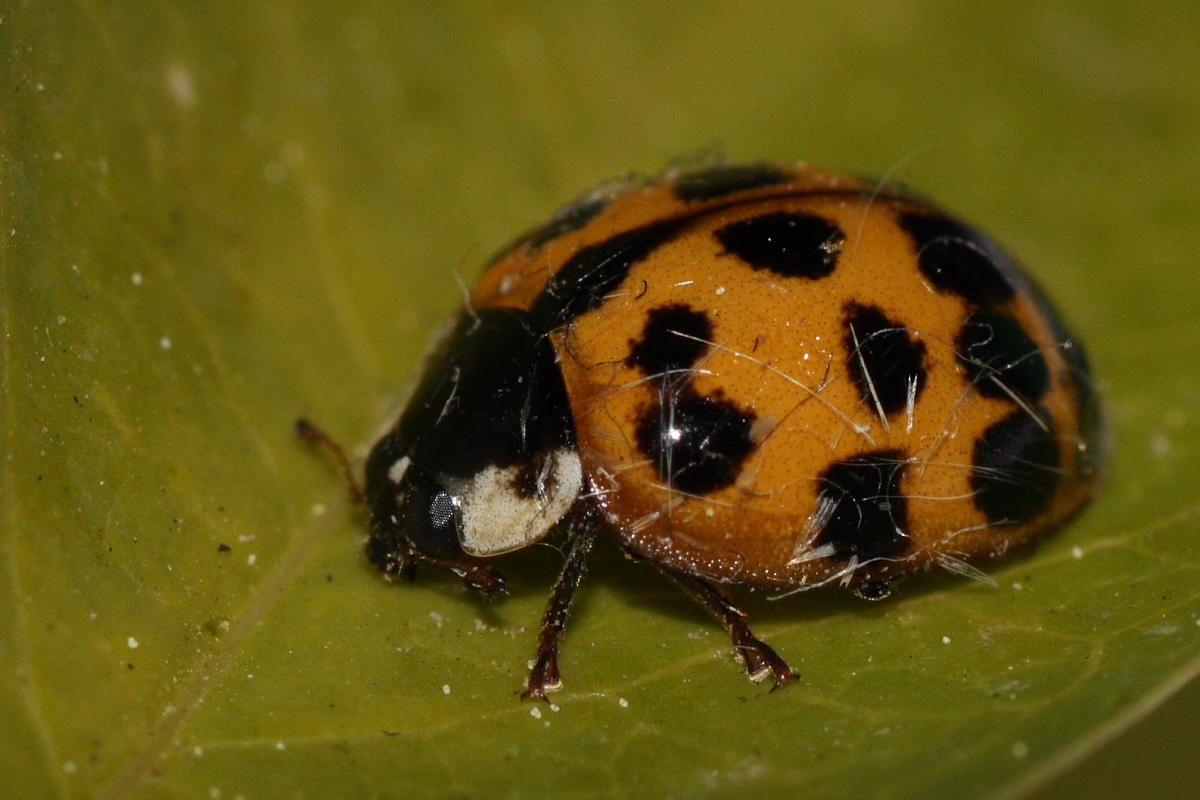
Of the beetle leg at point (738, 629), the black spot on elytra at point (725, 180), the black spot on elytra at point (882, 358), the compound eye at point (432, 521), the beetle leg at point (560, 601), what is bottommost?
the beetle leg at point (738, 629)

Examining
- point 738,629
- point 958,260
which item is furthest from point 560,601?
point 958,260

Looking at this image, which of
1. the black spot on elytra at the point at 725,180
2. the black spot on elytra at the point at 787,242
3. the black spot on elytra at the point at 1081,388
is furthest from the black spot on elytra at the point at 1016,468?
the black spot on elytra at the point at 725,180

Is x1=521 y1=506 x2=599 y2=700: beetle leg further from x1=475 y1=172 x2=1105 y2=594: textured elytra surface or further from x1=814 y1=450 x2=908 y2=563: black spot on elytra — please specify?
x1=814 y1=450 x2=908 y2=563: black spot on elytra

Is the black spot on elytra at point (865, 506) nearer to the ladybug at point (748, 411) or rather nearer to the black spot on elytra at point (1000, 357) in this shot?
the ladybug at point (748, 411)

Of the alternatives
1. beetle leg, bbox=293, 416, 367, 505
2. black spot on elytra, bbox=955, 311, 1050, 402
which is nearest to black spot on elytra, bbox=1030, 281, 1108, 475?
black spot on elytra, bbox=955, 311, 1050, 402

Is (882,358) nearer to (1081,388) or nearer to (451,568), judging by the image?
(1081,388)

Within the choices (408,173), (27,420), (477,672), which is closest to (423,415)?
(477,672)
